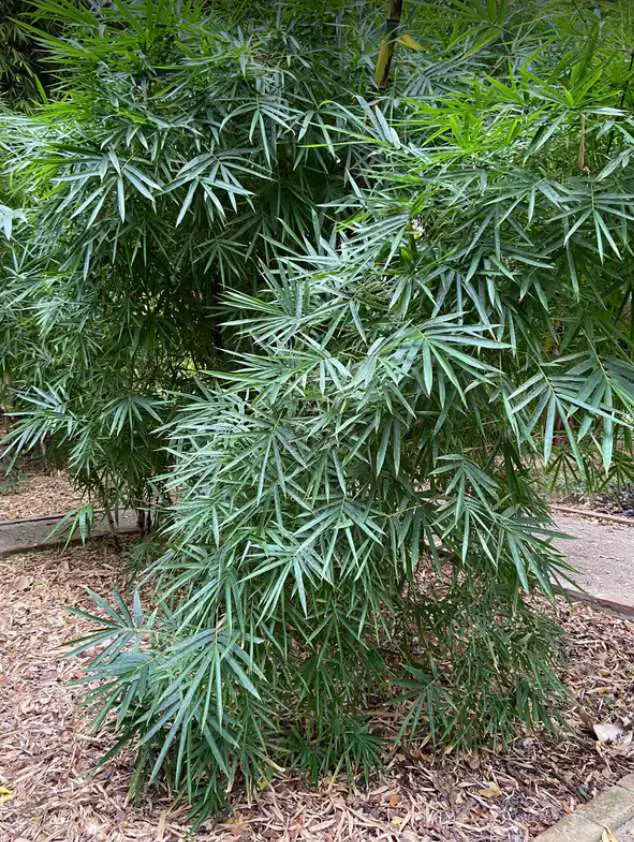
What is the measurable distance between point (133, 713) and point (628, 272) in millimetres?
1512

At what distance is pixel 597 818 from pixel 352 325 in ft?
4.33

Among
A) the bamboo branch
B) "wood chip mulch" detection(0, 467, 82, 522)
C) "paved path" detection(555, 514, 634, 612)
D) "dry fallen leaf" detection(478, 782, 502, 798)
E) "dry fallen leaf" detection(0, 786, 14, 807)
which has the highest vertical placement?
the bamboo branch

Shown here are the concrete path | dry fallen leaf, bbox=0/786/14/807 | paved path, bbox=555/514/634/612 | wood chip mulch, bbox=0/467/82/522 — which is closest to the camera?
dry fallen leaf, bbox=0/786/14/807

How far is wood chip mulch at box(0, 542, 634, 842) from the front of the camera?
1.72 m

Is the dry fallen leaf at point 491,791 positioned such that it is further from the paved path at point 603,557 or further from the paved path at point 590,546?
the paved path at point 590,546

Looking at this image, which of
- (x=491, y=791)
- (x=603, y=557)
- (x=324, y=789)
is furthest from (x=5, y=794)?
(x=603, y=557)

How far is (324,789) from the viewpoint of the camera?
1852 millimetres

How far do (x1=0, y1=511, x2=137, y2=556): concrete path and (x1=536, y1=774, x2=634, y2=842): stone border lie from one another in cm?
243

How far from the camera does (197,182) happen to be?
183cm

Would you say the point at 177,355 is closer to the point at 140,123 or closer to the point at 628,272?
the point at 140,123

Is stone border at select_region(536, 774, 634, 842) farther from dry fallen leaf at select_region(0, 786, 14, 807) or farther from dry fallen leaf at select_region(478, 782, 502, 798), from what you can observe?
dry fallen leaf at select_region(0, 786, 14, 807)

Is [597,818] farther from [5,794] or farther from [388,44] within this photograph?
[388,44]

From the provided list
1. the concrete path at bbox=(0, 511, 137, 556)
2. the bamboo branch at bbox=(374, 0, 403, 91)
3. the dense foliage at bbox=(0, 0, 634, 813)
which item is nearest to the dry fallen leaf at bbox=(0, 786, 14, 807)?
the dense foliage at bbox=(0, 0, 634, 813)

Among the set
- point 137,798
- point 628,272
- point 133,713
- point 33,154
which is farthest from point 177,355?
point 628,272
